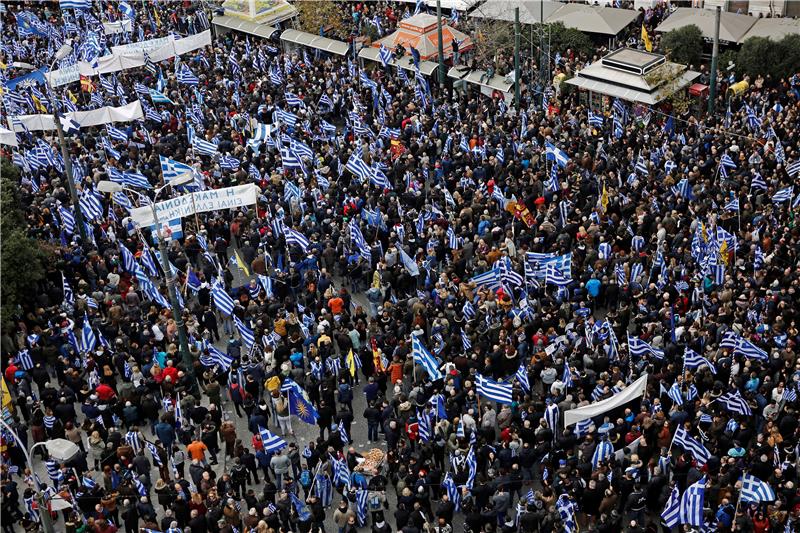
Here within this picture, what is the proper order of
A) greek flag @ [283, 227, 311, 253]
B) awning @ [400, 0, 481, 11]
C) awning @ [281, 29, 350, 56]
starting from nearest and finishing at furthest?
greek flag @ [283, 227, 311, 253] → awning @ [281, 29, 350, 56] → awning @ [400, 0, 481, 11]

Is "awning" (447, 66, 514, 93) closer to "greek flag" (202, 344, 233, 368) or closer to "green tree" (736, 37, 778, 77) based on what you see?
"green tree" (736, 37, 778, 77)

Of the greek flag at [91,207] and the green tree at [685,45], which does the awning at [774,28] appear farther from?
the greek flag at [91,207]

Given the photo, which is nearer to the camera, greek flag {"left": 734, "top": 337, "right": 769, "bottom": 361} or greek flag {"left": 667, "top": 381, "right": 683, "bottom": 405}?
greek flag {"left": 667, "top": 381, "right": 683, "bottom": 405}

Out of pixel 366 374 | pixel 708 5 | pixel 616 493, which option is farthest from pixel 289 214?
pixel 708 5

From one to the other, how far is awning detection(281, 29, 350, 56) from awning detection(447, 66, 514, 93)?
5.28 m

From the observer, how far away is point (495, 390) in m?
21.5

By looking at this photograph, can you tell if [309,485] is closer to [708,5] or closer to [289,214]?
[289,214]

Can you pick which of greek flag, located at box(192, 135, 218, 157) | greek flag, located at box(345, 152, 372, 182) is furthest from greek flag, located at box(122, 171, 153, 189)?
greek flag, located at box(345, 152, 372, 182)

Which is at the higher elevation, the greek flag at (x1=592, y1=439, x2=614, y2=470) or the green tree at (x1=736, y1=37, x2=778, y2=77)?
the green tree at (x1=736, y1=37, x2=778, y2=77)

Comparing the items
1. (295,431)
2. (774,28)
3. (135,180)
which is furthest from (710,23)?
(295,431)

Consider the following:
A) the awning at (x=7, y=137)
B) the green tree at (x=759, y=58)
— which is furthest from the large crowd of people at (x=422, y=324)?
the awning at (x=7, y=137)

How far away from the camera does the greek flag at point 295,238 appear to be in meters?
27.7

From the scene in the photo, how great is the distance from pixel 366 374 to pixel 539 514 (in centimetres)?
627

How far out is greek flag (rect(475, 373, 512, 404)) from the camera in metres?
21.4
